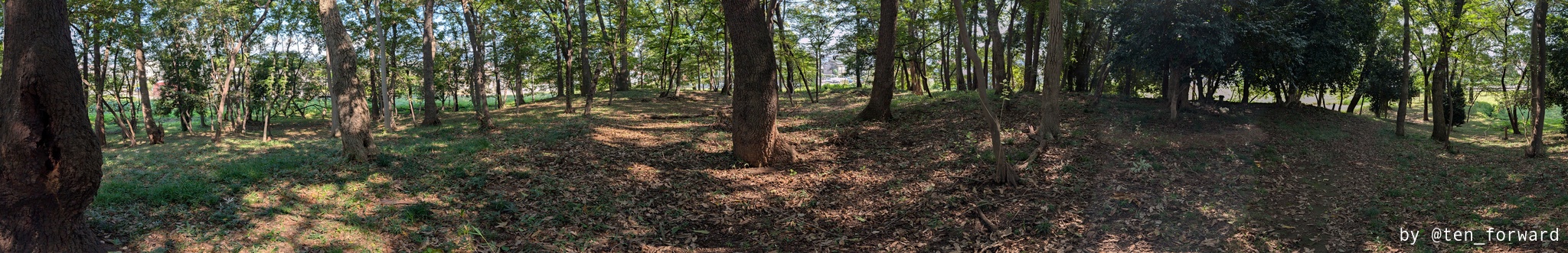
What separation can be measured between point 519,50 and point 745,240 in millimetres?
21020

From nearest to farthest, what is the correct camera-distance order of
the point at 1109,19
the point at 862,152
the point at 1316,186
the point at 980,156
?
the point at 1316,186
the point at 980,156
the point at 862,152
the point at 1109,19

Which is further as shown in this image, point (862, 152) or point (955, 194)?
point (862, 152)

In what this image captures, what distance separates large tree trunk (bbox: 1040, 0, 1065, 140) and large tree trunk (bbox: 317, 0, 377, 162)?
959 cm

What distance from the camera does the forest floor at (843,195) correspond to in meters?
6.57

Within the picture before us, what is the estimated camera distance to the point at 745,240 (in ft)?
23.8

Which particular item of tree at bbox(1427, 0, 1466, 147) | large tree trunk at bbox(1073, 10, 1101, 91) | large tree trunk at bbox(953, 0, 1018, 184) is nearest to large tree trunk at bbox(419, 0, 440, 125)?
large tree trunk at bbox(953, 0, 1018, 184)

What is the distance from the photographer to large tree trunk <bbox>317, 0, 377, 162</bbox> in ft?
30.1

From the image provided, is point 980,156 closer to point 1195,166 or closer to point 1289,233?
point 1195,166

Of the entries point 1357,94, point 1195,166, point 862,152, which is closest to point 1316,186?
point 1195,166

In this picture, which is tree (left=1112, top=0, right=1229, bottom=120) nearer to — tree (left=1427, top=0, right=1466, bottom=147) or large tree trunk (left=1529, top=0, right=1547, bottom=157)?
large tree trunk (left=1529, top=0, right=1547, bottom=157)

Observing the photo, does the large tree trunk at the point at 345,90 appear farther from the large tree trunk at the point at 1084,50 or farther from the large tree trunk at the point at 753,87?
the large tree trunk at the point at 1084,50

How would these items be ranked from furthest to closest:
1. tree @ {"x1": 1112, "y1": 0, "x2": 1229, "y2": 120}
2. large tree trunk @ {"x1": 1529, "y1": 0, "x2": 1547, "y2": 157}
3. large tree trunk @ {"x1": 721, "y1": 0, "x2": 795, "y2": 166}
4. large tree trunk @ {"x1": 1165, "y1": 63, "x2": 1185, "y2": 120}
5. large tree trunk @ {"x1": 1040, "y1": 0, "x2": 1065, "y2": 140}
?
1. large tree trunk @ {"x1": 1165, "y1": 63, "x2": 1185, "y2": 120}
2. tree @ {"x1": 1112, "y1": 0, "x2": 1229, "y2": 120}
3. large tree trunk @ {"x1": 1529, "y1": 0, "x2": 1547, "y2": 157}
4. large tree trunk @ {"x1": 1040, "y1": 0, "x2": 1065, "y2": 140}
5. large tree trunk @ {"x1": 721, "y1": 0, "x2": 795, "y2": 166}

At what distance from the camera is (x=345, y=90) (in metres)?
9.22

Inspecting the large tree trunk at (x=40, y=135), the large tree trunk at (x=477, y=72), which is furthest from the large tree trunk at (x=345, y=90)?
the large tree trunk at (x=477, y=72)
